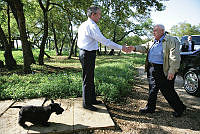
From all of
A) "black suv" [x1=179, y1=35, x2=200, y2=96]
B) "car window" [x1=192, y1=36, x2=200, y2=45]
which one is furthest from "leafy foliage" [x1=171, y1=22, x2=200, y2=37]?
"black suv" [x1=179, y1=35, x2=200, y2=96]

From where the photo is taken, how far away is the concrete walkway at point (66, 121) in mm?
2723

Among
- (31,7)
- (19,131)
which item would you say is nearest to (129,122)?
(19,131)

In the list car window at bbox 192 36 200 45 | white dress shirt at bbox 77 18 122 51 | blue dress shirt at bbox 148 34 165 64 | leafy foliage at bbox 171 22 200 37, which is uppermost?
leafy foliage at bbox 171 22 200 37

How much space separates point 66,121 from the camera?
3043 millimetres

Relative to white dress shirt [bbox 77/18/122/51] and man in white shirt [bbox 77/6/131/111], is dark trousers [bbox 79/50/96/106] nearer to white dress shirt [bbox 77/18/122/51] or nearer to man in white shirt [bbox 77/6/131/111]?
man in white shirt [bbox 77/6/131/111]

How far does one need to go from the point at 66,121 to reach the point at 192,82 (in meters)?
4.45

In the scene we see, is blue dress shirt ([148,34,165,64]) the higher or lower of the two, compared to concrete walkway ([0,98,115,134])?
higher

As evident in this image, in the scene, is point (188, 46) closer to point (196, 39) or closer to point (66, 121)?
point (196, 39)

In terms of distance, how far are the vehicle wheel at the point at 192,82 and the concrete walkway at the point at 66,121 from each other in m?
3.36

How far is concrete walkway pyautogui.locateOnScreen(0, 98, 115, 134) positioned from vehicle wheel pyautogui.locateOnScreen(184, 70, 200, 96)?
3.36m

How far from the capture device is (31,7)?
13.3 meters

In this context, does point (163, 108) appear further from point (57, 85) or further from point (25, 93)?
point (25, 93)

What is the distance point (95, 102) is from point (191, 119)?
2.37m

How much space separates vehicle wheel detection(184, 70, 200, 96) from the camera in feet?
15.8
